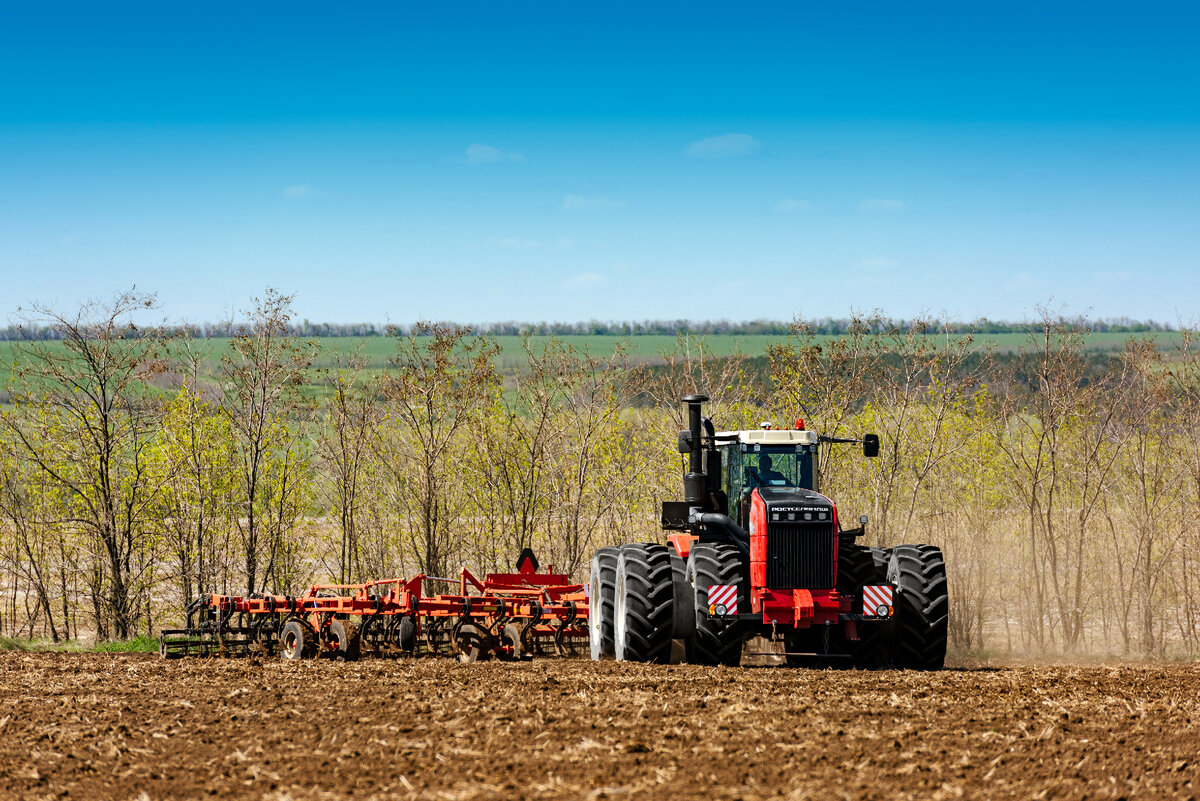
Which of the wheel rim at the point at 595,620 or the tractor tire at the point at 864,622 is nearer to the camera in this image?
the tractor tire at the point at 864,622

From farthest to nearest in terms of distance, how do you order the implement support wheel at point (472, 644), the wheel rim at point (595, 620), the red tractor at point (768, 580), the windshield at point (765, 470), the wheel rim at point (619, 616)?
1. the implement support wheel at point (472, 644)
2. the wheel rim at point (595, 620)
3. the windshield at point (765, 470)
4. the wheel rim at point (619, 616)
5. the red tractor at point (768, 580)

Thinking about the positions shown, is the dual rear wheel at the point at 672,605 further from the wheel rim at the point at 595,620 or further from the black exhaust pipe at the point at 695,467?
the wheel rim at the point at 595,620

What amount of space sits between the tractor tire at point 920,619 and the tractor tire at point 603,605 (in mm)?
3243

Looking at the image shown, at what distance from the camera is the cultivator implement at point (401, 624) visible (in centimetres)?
1391

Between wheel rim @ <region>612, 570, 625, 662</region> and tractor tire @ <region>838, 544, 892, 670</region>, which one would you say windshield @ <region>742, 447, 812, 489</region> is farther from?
wheel rim @ <region>612, 570, 625, 662</region>

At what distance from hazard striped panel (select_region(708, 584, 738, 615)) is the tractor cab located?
4.29 feet

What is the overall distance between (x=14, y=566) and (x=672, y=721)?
1947cm

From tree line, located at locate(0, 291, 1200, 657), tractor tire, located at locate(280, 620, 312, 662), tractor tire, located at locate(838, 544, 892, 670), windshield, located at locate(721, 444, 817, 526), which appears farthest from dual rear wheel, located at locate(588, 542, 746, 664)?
tree line, located at locate(0, 291, 1200, 657)

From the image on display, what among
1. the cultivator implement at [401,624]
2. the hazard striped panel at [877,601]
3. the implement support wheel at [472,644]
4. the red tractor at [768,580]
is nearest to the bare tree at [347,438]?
the cultivator implement at [401,624]

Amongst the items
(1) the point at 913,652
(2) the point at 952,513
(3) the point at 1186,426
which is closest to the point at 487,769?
(1) the point at 913,652

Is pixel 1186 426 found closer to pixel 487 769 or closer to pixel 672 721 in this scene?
pixel 672 721

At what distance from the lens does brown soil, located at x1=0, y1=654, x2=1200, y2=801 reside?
6.62 metres

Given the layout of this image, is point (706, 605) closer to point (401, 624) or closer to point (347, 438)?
point (401, 624)

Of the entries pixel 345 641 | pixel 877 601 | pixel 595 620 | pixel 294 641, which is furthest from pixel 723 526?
pixel 294 641
